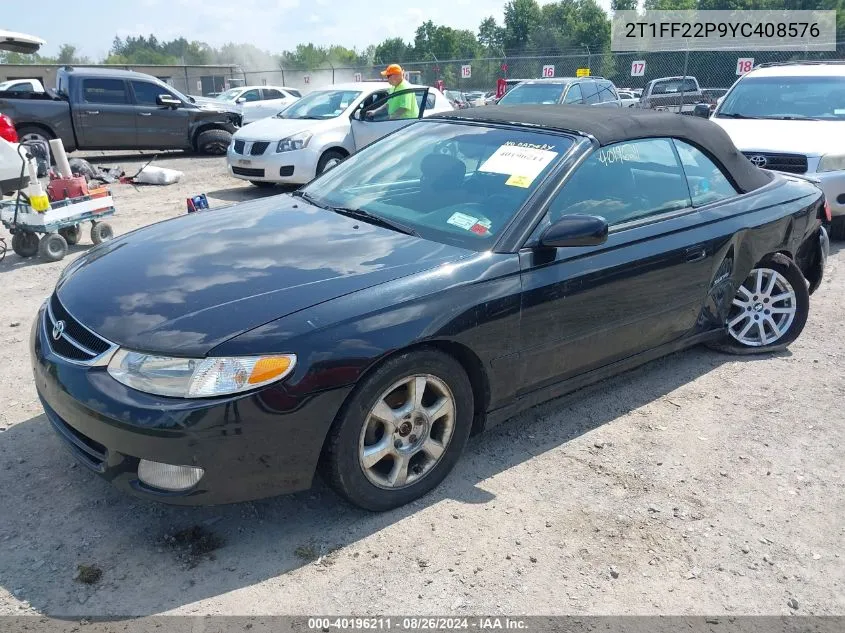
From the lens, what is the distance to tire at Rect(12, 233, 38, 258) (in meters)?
6.79

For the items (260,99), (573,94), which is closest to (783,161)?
(573,94)

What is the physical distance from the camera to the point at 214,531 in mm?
2945

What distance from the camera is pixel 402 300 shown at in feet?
9.46

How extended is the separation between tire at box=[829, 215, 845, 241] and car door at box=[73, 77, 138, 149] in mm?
11840

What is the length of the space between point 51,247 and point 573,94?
10.4m

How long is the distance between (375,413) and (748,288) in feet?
9.85

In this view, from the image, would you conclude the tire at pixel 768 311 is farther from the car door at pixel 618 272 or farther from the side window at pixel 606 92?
the side window at pixel 606 92

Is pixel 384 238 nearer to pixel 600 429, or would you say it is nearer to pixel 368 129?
pixel 600 429

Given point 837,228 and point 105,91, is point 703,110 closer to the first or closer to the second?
point 837,228

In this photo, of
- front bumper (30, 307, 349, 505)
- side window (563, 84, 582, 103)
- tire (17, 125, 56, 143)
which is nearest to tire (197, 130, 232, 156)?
tire (17, 125, 56, 143)

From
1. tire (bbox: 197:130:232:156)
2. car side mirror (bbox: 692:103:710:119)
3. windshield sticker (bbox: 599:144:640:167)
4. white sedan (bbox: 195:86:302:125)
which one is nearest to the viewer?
windshield sticker (bbox: 599:144:640:167)

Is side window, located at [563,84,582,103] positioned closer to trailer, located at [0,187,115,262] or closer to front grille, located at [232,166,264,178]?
front grille, located at [232,166,264,178]

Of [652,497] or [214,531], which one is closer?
[214,531]

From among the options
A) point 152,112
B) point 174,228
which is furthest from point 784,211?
point 152,112
